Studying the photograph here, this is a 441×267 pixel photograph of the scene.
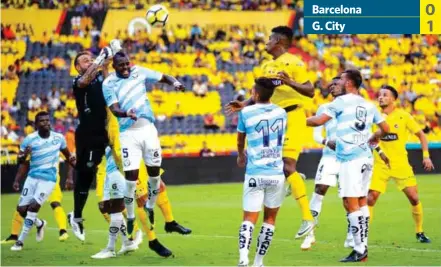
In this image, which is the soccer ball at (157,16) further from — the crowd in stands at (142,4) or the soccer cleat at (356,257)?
the crowd in stands at (142,4)

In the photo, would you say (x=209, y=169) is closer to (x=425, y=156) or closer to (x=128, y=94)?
(x=425, y=156)

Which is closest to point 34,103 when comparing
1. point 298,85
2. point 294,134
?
point 294,134

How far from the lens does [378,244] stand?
1461cm

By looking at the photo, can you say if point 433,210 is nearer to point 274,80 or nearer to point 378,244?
point 378,244

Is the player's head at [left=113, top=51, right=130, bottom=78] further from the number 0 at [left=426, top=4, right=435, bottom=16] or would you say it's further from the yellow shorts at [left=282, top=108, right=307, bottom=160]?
the number 0 at [left=426, top=4, right=435, bottom=16]

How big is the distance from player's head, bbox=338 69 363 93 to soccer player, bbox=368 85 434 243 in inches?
89.3

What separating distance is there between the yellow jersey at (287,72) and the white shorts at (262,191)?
99.3 inches

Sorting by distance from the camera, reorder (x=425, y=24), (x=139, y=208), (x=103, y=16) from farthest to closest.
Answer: (x=103, y=16)
(x=425, y=24)
(x=139, y=208)

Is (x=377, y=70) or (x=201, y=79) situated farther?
(x=377, y=70)

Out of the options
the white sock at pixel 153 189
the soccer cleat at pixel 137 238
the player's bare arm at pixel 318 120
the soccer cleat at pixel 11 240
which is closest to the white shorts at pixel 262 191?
the player's bare arm at pixel 318 120

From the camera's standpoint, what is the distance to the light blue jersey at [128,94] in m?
13.2

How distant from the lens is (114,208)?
13688mm

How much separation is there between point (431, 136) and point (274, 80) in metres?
26.8

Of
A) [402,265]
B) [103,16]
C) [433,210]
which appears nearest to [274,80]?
[402,265]
